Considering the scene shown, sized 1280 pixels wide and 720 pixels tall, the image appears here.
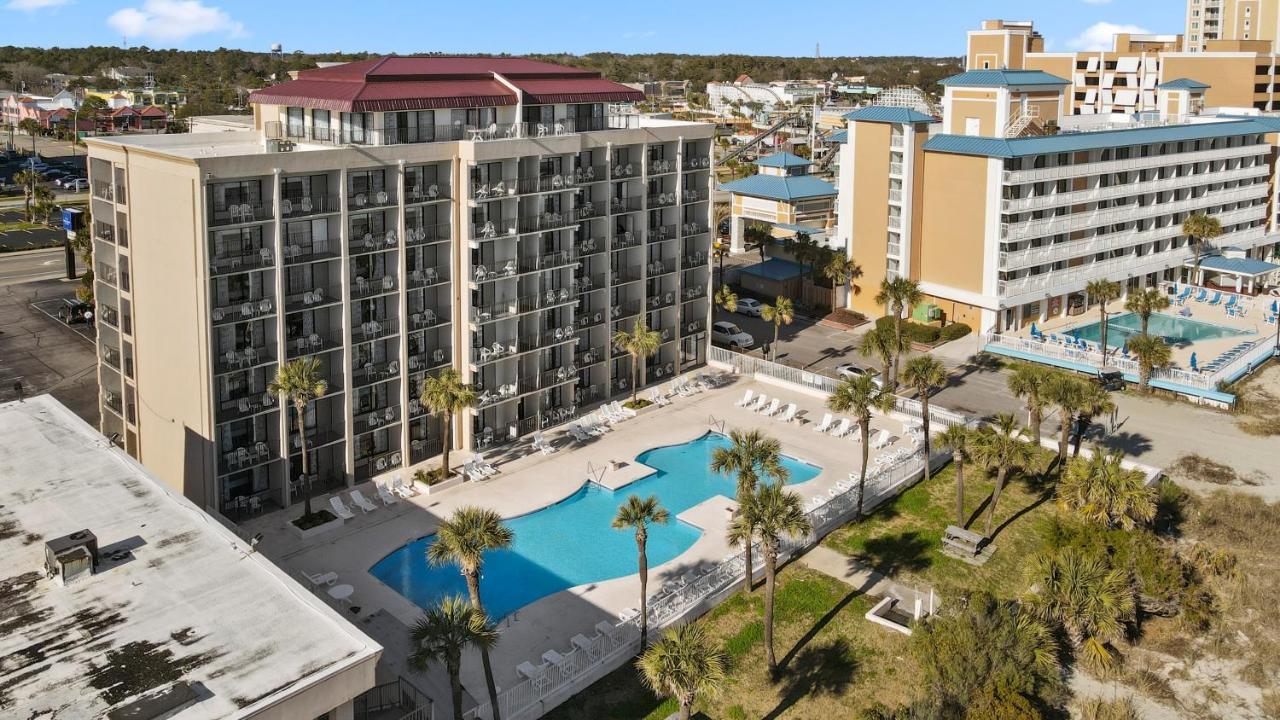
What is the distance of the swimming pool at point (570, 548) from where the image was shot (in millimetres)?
42406

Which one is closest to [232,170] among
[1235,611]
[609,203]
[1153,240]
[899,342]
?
[609,203]

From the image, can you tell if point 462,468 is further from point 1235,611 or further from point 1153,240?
point 1153,240

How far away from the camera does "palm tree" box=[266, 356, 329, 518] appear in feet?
145

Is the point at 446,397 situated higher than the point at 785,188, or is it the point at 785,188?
the point at 785,188

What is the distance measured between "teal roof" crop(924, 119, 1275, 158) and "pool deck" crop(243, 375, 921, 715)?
22411 millimetres

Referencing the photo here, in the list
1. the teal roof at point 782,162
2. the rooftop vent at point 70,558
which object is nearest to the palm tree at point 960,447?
the rooftop vent at point 70,558

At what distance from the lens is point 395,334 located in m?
50.4

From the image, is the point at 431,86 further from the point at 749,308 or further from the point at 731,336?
the point at 749,308

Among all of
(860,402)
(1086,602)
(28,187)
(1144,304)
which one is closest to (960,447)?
(860,402)

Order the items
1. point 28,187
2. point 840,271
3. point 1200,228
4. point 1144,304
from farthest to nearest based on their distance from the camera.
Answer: point 28,187, point 1200,228, point 840,271, point 1144,304

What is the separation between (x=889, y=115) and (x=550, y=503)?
42342 millimetres

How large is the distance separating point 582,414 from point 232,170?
2376 cm

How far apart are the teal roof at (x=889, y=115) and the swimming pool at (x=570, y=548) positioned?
32.2m

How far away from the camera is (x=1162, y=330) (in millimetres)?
77375
